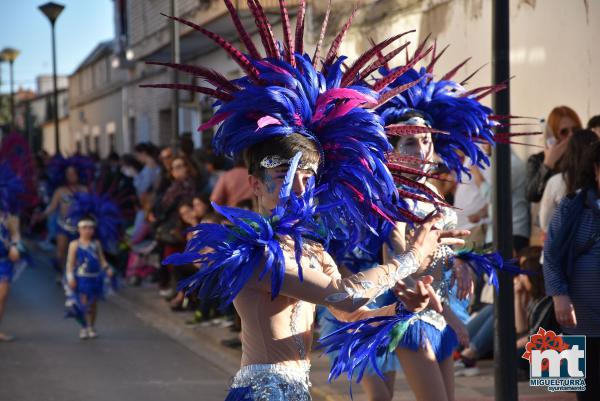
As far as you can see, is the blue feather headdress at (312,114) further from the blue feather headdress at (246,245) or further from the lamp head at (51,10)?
the lamp head at (51,10)

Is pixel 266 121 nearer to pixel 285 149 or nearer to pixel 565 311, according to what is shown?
pixel 285 149

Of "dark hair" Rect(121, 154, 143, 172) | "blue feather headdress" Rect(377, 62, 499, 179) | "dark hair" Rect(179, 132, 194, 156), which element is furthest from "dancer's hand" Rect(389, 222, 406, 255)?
"dark hair" Rect(121, 154, 143, 172)

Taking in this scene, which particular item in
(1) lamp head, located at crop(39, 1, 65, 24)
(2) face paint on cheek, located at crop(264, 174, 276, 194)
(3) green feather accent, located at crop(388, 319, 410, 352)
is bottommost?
(3) green feather accent, located at crop(388, 319, 410, 352)

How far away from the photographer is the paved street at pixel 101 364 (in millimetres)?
8141

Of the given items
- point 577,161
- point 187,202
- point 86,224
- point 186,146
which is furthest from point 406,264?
point 186,146

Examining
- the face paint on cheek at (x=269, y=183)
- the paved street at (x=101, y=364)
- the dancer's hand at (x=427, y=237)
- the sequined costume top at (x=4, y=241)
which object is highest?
the face paint on cheek at (x=269, y=183)

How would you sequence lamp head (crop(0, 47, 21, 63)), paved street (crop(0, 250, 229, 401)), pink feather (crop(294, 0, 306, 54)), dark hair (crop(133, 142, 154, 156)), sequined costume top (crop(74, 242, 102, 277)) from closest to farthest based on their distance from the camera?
1. pink feather (crop(294, 0, 306, 54))
2. paved street (crop(0, 250, 229, 401))
3. sequined costume top (crop(74, 242, 102, 277))
4. dark hair (crop(133, 142, 154, 156))
5. lamp head (crop(0, 47, 21, 63))

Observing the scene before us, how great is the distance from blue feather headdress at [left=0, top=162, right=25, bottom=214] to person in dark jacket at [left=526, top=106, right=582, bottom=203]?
5.57 meters

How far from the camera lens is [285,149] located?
3.70 metres

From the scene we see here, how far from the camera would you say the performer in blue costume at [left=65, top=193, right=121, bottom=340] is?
36.1 feet

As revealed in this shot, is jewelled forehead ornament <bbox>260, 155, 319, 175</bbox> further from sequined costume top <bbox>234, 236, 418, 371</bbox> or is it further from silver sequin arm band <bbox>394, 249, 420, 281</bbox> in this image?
silver sequin arm band <bbox>394, 249, 420, 281</bbox>

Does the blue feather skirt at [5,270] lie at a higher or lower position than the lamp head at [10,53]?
lower

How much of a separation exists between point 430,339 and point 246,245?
5.10 feet

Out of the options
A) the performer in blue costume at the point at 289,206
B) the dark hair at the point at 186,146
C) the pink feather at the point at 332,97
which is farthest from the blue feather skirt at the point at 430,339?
the dark hair at the point at 186,146
